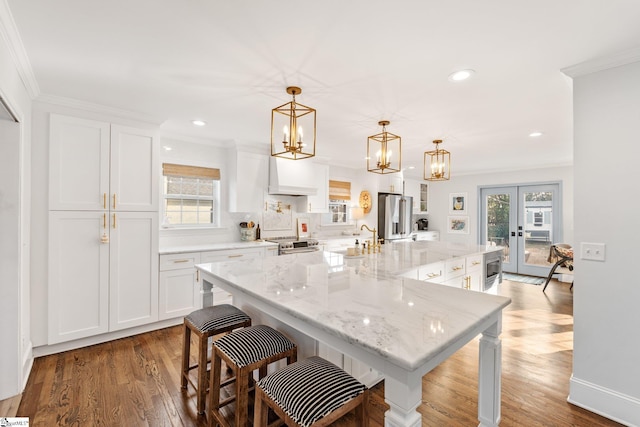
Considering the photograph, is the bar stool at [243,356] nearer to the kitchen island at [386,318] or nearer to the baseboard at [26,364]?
the kitchen island at [386,318]

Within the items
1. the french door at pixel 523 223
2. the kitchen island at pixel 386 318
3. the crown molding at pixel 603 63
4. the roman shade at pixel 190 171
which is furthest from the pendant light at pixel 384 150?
the french door at pixel 523 223

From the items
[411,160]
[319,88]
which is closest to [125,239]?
[319,88]

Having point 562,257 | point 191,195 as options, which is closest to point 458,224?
point 562,257

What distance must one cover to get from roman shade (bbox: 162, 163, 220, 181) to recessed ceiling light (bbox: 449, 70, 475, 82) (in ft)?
10.9

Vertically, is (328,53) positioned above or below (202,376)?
above

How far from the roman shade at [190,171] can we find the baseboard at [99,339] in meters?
1.87

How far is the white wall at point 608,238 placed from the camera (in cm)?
187

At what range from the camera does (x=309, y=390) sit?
1209 mm

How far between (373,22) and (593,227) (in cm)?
198

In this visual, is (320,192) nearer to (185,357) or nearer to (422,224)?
(185,357)

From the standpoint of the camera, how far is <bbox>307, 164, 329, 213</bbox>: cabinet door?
5.11 meters

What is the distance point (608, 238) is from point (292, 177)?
366cm

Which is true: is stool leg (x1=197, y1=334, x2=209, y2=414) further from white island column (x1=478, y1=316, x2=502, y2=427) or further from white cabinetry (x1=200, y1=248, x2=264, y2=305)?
white cabinetry (x1=200, y1=248, x2=264, y2=305)

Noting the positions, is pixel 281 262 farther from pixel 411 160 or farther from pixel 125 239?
pixel 411 160
